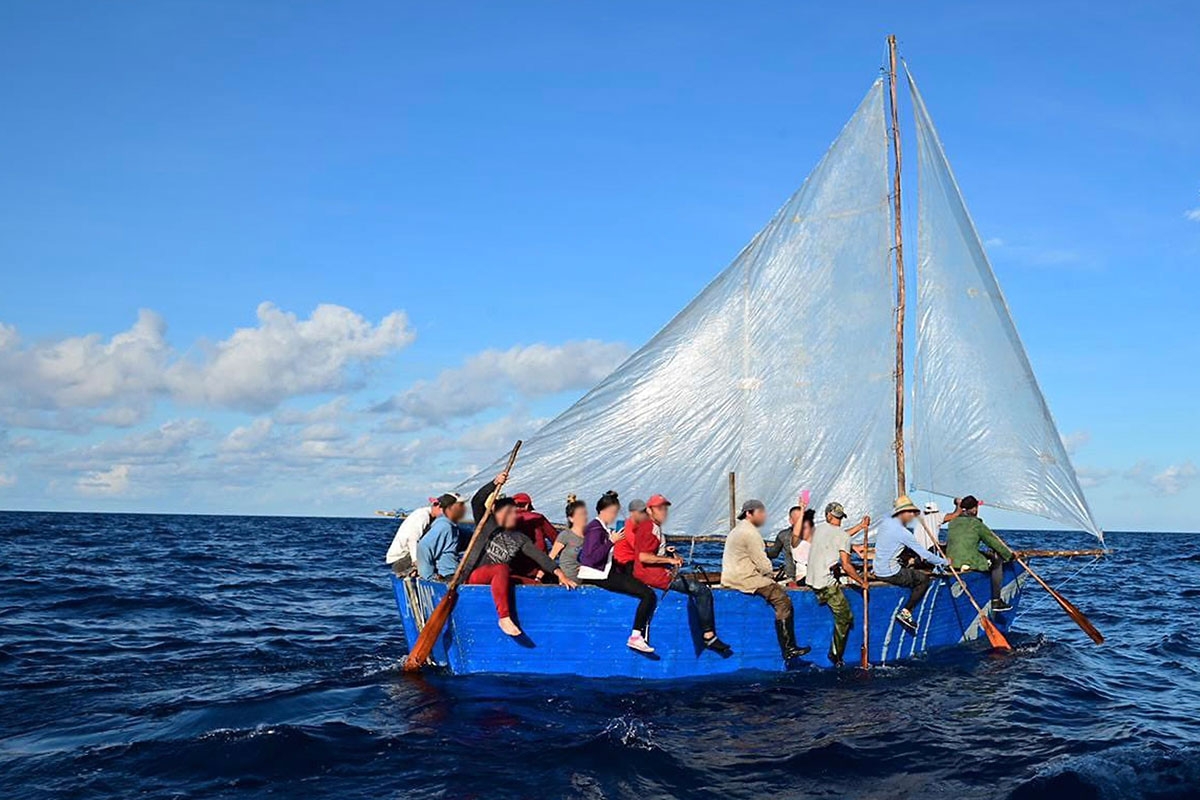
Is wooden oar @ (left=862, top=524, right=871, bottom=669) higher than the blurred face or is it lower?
lower

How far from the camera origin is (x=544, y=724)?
10.4 metres

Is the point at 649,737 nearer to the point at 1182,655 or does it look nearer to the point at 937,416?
the point at 937,416

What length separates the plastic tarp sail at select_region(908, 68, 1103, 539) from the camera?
16.8 metres

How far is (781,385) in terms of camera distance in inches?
671

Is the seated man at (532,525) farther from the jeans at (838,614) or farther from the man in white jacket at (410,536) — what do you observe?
the jeans at (838,614)

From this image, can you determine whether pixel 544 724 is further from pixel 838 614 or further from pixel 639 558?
pixel 838 614

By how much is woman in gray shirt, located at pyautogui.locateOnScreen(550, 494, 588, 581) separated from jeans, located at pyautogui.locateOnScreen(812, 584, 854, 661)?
351 cm

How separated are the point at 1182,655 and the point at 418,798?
1520 centimetres

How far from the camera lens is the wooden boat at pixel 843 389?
643 inches

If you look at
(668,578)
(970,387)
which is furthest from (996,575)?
(668,578)

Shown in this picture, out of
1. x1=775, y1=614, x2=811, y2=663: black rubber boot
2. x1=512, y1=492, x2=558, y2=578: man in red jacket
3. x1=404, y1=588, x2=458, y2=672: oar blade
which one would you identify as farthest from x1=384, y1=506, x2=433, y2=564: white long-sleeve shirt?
x1=775, y1=614, x2=811, y2=663: black rubber boot

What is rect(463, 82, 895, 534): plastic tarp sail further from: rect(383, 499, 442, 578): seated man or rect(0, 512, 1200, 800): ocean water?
rect(0, 512, 1200, 800): ocean water

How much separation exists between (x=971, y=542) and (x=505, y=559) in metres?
8.62

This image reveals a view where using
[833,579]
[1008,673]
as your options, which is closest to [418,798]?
[833,579]
